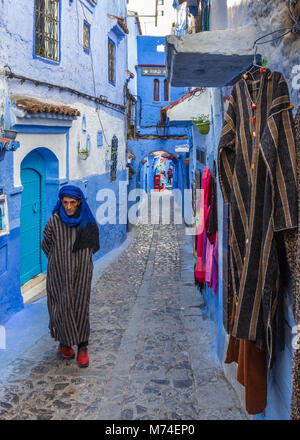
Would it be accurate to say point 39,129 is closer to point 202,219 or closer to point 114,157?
point 202,219

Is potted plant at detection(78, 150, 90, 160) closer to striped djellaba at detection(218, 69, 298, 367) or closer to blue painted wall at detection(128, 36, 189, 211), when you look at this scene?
striped djellaba at detection(218, 69, 298, 367)

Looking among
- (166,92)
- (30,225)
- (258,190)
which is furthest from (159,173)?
(258,190)

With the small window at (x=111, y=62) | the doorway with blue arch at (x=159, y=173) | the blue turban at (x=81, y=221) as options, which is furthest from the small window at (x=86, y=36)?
the doorway with blue arch at (x=159, y=173)

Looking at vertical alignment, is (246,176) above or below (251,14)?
below

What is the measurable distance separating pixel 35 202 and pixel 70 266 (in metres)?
3.71

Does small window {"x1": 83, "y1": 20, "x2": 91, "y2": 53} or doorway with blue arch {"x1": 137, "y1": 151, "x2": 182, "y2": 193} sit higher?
small window {"x1": 83, "y1": 20, "x2": 91, "y2": 53}

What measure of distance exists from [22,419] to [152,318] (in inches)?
122

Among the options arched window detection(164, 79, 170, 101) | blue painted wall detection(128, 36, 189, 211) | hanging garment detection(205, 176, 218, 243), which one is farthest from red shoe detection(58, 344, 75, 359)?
arched window detection(164, 79, 170, 101)

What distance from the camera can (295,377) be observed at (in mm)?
1932

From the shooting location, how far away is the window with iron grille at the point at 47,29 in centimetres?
750

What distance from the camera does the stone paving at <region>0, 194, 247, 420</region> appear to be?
3668 mm

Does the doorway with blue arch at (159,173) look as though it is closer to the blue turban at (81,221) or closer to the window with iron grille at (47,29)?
the window with iron grille at (47,29)
